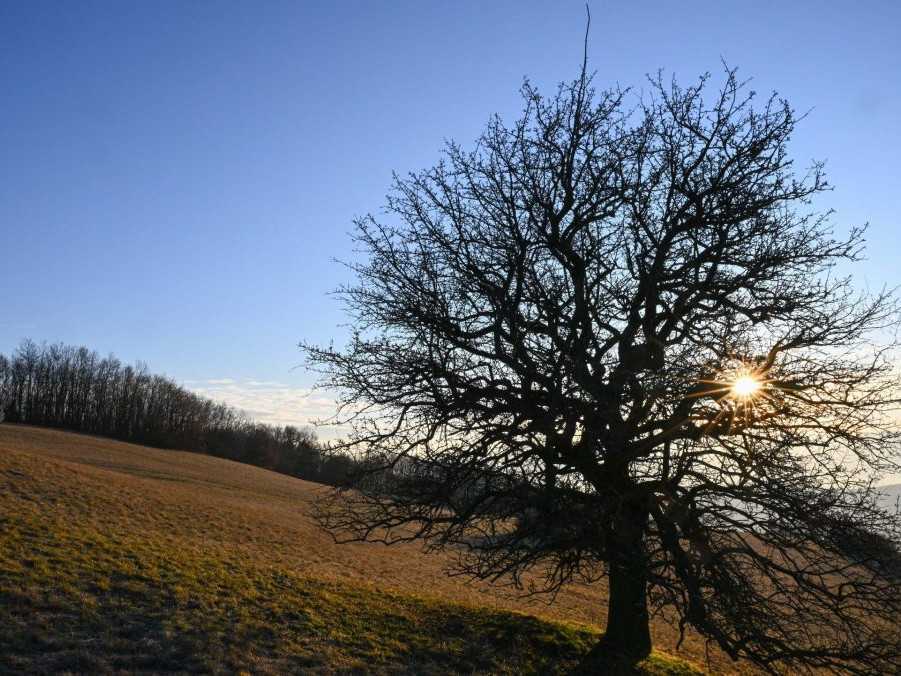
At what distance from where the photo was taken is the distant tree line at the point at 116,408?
297ft

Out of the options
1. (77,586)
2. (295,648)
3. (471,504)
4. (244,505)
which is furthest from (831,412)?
(244,505)

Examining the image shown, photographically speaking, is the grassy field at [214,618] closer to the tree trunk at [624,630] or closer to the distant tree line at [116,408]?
the tree trunk at [624,630]

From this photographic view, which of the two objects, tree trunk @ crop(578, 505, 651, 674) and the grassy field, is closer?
the grassy field

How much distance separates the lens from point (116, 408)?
98.2 metres

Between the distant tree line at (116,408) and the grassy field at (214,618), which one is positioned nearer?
the grassy field at (214,618)

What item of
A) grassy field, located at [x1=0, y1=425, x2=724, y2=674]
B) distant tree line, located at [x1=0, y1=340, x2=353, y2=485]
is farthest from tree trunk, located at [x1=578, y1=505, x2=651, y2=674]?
distant tree line, located at [x1=0, y1=340, x2=353, y2=485]

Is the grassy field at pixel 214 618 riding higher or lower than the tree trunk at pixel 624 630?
lower

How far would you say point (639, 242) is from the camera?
9625mm

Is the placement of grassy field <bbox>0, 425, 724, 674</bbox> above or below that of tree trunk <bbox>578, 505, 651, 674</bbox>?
below

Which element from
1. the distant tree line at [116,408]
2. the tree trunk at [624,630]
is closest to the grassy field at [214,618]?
the tree trunk at [624,630]

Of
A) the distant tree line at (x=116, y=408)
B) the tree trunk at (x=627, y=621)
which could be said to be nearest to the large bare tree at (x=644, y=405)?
the tree trunk at (x=627, y=621)

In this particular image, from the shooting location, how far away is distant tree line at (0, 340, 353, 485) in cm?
9062

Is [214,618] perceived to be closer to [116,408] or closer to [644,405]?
[644,405]

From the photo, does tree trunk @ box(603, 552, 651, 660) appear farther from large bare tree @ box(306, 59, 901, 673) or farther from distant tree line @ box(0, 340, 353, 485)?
distant tree line @ box(0, 340, 353, 485)
